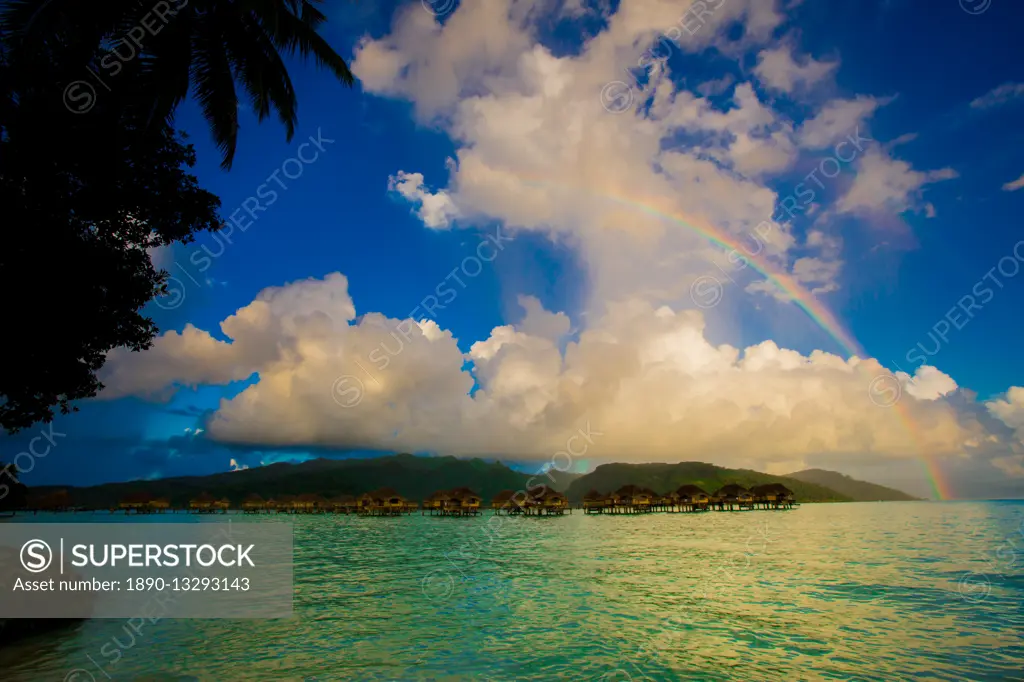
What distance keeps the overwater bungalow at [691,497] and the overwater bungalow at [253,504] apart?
326 ft

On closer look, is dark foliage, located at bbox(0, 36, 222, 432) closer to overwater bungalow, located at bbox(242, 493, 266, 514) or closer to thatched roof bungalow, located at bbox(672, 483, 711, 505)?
thatched roof bungalow, located at bbox(672, 483, 711, 505)

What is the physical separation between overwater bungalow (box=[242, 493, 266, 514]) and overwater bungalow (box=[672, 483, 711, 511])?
99.3 metres

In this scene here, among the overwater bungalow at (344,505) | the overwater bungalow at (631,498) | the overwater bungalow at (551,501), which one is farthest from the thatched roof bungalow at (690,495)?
the overwater bungalow at (344,505)

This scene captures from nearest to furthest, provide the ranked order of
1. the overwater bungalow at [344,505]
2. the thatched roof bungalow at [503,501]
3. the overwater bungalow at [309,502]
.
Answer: the thatched roof bungalow at [503,501]
the overwater bungalow at [344,505]
the overwater bungalow at [309,502]

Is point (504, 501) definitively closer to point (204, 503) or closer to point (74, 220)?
point (204, 503)

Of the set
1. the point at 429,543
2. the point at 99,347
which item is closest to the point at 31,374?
the point at 99,347

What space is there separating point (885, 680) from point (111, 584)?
87.2ft

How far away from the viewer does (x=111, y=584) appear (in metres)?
21.4

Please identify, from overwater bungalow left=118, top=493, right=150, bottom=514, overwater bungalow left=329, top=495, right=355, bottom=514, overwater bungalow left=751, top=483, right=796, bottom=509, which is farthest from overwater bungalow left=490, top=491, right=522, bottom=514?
overwater bungalow left=118, top=493, right=150, bottom=514

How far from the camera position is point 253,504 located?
Answer: 128000mm

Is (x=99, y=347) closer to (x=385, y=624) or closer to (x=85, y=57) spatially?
(x=85, y=57)

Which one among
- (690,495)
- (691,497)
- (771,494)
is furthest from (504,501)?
(771,494)

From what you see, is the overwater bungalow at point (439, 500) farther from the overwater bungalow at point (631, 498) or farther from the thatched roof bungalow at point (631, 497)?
the thatched roof bungalow at point (631, 497)

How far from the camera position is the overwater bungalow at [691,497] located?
364 ft
